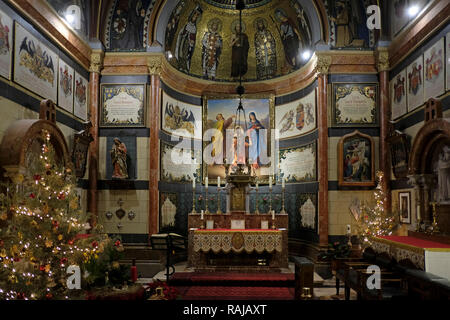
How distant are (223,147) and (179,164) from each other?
2158 mm

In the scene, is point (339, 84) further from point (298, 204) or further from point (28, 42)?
point (28, 42)

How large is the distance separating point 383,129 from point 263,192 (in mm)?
5038

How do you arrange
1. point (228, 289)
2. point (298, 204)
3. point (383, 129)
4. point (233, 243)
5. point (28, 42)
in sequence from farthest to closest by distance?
point (298, 204), point (383, 129), point (233, 243), point (228, 289), point (28, 42)

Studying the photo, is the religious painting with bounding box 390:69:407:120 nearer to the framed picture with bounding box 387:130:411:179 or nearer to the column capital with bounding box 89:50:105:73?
the framed picture with bounding box 387:130:411:179

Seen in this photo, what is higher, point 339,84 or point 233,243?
point 339,84

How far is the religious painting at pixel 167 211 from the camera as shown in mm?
13318

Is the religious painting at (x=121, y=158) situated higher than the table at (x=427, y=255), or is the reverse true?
the religious painting at (x=121, y=158)

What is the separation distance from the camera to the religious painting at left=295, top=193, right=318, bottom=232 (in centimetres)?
1345

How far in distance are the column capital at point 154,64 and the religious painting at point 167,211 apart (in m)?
3.93

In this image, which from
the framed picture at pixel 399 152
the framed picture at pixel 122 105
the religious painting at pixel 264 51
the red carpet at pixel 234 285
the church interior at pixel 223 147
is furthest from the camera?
the religious painting at pixel 264 51

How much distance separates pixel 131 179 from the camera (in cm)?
1304

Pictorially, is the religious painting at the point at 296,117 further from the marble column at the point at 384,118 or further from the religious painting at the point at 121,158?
the religious painting at the point at 121,158

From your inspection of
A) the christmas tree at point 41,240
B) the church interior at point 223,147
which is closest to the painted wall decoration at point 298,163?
the church interior at point 223,147
